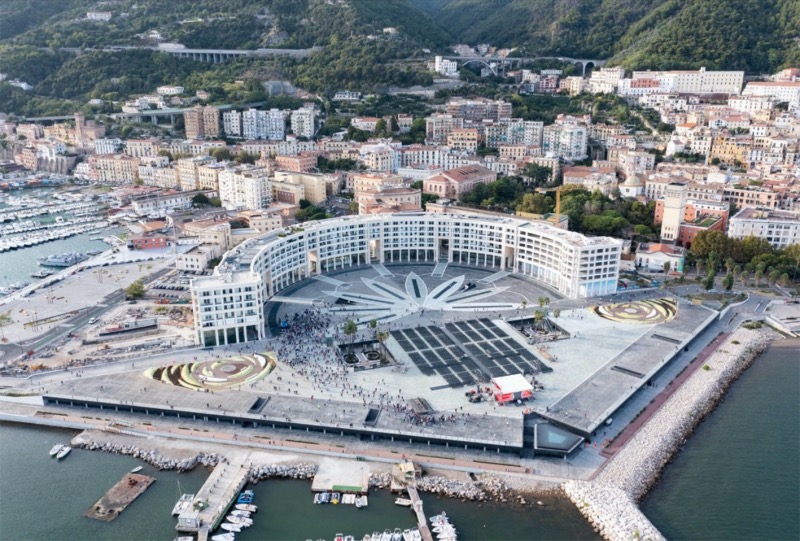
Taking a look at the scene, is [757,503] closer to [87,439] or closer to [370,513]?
[370,513]

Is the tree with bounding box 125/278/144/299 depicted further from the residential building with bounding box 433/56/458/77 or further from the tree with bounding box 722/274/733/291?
the residential building with bounding box 433/56/458/77

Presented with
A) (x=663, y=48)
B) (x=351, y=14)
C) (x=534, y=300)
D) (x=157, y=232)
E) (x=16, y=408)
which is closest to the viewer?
(x=16, y=408)

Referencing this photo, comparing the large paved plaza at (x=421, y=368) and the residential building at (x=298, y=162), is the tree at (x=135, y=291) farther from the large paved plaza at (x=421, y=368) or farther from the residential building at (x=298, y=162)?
the residential building at (x=298, y=162)

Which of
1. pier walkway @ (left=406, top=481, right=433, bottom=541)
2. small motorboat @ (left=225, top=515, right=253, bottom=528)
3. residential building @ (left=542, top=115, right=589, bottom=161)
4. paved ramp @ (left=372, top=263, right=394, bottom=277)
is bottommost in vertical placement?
small motorboat @ (left=225, top=515, right=253, bottom=528)

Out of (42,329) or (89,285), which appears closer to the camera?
(42,329)

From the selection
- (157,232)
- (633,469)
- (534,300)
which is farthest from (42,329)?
(633,469)

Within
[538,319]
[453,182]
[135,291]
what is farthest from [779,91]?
[135,291]

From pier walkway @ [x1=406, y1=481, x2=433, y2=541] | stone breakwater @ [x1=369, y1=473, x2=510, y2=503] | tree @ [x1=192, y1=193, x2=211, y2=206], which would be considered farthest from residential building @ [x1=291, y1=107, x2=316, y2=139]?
Result: pier walkway @ [x1=406, y1=481, x2=433, y2=541]

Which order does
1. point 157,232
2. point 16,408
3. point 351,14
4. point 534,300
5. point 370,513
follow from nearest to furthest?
point 370,513, point 16,408, point 534,300, point 157,232, point 351,14
